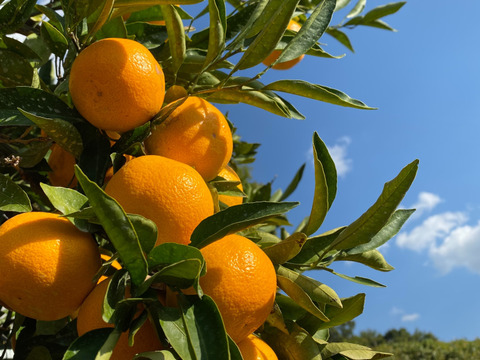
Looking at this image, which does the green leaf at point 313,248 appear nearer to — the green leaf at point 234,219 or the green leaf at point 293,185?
the green leaf at point 234,219

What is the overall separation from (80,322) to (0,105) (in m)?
0.39

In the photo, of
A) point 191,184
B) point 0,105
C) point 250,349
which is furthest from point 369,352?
point 0,105

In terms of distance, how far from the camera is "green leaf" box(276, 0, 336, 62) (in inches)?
34.9

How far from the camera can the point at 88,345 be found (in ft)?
2.12

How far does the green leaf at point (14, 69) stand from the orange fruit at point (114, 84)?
8.4 inches

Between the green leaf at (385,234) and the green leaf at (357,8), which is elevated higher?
the green leaf at (357,8)

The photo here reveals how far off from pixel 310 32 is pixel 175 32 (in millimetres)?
242

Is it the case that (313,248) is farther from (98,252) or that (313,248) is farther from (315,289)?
(98,252)

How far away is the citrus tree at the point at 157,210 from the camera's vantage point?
0.65 m

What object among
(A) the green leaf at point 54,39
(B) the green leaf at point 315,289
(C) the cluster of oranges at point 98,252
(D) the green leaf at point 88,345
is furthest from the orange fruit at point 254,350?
(A) the green leaf at point 54,39

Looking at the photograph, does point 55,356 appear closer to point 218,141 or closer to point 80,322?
point 80,322

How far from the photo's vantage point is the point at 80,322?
0.72m

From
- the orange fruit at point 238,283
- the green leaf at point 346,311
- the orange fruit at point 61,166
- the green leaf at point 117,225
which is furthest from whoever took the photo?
the orange fruit at point 61,166

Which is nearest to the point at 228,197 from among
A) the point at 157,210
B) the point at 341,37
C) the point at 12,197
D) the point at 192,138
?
the point at 192,138
